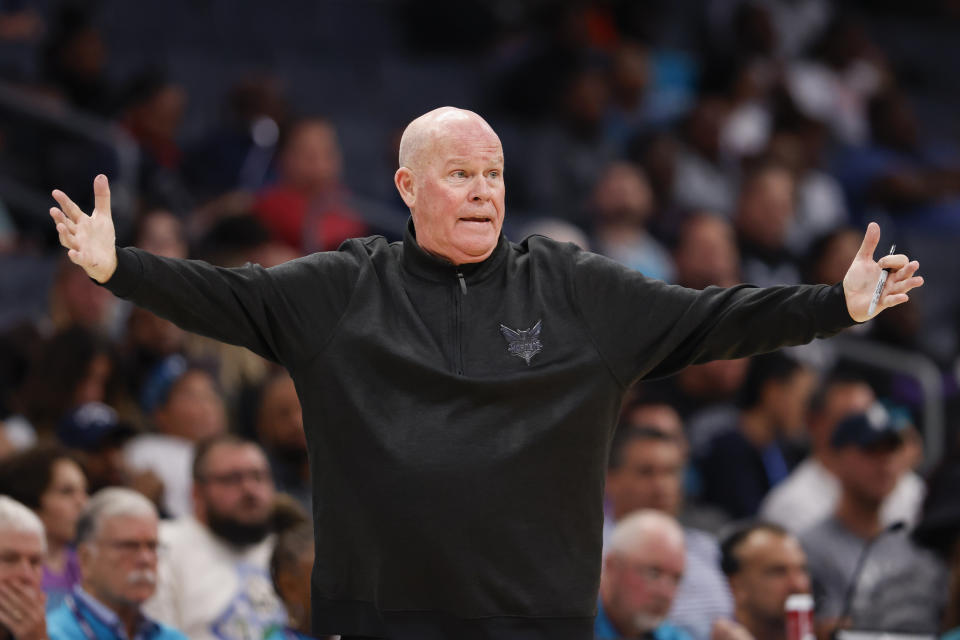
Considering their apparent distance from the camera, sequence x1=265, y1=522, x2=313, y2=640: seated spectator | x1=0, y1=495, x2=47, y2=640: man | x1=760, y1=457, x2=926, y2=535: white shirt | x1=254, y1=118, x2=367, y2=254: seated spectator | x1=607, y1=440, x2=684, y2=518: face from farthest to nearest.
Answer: x1=254, y1=118, x2=367, y2=254: seated spectator
x1=760, y1=457, x2=926, y2=535: white shirt
x1=607, y1=440, x2=684, y2=518: face
x1=265, y1=522, x2=313, y2=640: seated spectator
x1=0, y1=495, x2=47, y2=640: man

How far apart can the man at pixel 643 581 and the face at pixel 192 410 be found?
1.87m

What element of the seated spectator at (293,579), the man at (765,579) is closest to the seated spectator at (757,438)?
the man at (765,579)

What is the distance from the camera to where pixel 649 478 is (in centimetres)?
600

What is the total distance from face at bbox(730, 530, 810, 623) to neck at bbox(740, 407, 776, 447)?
195 cm

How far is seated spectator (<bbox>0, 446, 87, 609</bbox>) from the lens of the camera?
4996 millimetres

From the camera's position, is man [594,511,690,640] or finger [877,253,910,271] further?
man [594,511,690,640]

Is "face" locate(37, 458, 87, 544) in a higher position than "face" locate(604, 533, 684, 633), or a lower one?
Result: higher

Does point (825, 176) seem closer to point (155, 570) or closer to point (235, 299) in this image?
point (155, 570)

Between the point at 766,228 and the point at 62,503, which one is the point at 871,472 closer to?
the point at 766,228

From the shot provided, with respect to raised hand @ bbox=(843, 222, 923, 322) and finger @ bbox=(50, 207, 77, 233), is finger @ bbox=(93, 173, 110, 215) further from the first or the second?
raised hand @ bbox=(843, 222, 923, 322)

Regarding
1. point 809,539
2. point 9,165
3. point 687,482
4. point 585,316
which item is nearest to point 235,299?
point 585,316

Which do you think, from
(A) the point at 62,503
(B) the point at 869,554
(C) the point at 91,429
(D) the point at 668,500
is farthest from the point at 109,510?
(B) the point at 869,554

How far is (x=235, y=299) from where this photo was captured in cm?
315

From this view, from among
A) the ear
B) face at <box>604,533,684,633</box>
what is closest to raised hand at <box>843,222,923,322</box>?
the ear
